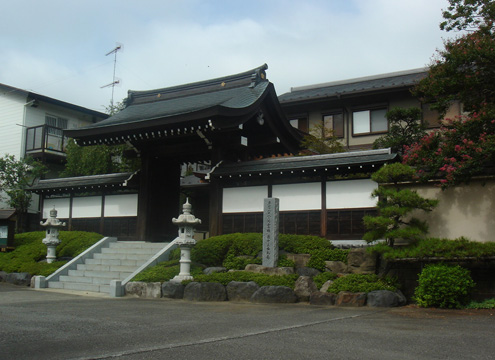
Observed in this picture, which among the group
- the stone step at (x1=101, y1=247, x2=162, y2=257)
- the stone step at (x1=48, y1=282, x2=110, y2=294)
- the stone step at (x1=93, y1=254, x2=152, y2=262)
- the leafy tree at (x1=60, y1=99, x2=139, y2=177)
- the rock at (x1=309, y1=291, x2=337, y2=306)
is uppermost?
the leafy tree at (x1=60, y1=99, x2=139, y2=177)

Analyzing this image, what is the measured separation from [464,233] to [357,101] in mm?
14716

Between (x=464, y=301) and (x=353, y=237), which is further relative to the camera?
(x=353, y=237)

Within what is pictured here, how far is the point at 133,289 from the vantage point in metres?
13.2

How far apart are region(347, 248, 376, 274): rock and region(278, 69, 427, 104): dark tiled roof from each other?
1389cm

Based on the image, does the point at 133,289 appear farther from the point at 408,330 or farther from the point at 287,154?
the point at 287,154

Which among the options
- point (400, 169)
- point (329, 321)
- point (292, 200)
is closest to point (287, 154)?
point (292, 200)

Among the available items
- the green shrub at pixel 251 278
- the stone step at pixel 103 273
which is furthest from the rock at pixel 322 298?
the stone step at pixel 103 273

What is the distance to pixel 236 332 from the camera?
7.21 metres

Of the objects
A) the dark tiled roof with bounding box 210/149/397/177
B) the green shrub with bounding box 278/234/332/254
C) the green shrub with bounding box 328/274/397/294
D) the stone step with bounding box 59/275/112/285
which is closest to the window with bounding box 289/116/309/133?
the dark tiled roof with bounding box 210/149/397/177

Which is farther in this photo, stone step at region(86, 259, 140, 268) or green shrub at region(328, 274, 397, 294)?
stone step at region(86, 259, 140, 268)

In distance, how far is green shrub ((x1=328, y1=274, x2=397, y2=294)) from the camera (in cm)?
1120

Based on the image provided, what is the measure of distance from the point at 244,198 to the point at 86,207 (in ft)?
25.4

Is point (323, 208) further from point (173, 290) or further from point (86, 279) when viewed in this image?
point (86, 279)

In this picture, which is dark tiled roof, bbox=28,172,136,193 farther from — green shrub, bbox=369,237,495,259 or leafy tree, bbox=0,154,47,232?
green shrub, bbox=369,237,495,259
